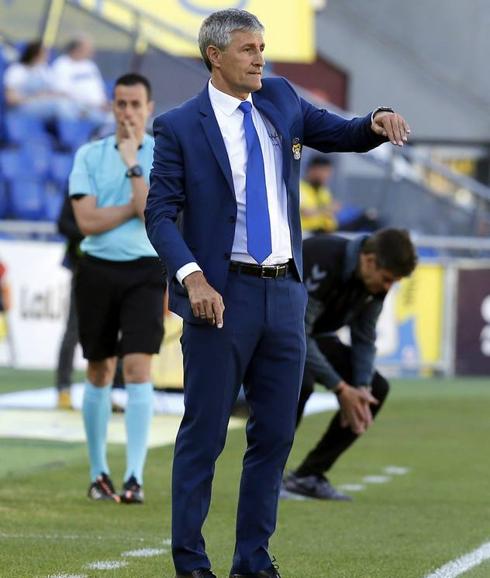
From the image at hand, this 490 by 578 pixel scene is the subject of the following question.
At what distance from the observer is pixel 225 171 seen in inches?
224

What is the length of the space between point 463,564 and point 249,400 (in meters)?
1.35

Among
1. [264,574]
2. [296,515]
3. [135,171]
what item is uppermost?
[135,171]

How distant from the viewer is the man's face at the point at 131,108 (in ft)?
28.5

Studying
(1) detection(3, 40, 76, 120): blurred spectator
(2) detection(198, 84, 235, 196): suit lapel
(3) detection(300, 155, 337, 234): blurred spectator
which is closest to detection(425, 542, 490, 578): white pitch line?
(2) detection(198, 84, 235, 196): suit lapel

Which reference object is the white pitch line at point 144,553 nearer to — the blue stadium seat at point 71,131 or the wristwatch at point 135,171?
the wristwatch at point 135,171

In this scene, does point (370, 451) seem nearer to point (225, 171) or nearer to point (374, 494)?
point (374, 494)

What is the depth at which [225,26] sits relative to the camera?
18.8ft

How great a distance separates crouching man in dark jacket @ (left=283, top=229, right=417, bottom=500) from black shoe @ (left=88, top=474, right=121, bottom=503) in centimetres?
107

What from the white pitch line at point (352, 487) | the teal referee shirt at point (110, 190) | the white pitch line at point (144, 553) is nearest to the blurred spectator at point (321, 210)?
the white pitch line at point (352, 487)

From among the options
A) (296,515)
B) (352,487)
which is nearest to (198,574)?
(296,515)

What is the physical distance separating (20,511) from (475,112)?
27.0 metres

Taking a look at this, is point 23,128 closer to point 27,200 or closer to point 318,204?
point 27,200

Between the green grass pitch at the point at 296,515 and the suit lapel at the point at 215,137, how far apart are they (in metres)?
1.57

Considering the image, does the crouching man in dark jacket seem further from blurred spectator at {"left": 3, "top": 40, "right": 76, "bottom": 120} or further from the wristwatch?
blurred spectator at {"left": 3, "top": 40, "right": 76, "bottom": 120}
